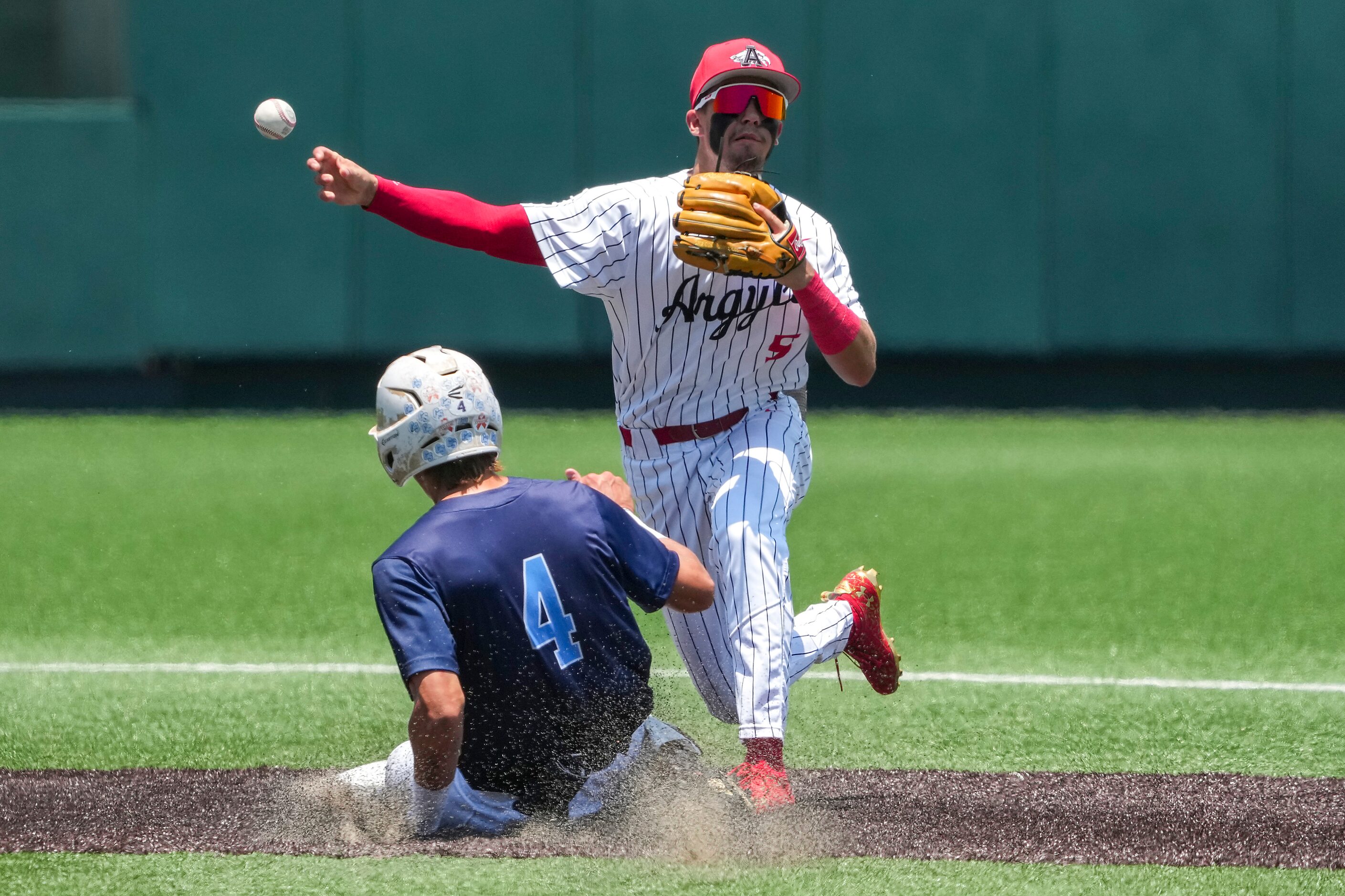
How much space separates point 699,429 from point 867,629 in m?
0.72

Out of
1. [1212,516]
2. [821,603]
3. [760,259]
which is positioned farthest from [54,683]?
[1212,516]

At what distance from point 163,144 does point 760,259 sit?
1135 centimetres

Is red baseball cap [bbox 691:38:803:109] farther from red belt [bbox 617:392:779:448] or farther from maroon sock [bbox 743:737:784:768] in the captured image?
maroon sock [bbox 743:737:784:768]

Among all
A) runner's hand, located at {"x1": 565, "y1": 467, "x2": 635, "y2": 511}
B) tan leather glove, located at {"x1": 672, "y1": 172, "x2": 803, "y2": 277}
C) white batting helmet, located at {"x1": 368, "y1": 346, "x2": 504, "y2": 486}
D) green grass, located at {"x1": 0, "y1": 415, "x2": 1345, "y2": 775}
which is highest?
tan leather glove, located at {"x1": 672, "y1": 172, "x2": 803, "y2": 277}

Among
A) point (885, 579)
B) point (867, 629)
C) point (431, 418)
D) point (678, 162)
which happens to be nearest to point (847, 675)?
point (867, 629)

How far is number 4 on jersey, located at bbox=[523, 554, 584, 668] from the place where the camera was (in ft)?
11.0

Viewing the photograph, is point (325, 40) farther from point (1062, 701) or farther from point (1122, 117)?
point (1062, 701)

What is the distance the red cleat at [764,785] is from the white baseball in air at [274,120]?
223cm

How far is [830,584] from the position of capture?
735 cm

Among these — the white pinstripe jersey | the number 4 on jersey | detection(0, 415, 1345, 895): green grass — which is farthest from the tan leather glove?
detection(0, 415, 1345, 895): green grass

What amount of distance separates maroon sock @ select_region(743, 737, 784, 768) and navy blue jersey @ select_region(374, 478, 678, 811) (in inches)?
13.2

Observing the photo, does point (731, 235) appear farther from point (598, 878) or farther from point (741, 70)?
point (598, 878)

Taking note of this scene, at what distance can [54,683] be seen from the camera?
551 cm

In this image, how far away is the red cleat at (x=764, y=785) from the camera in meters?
3.71
